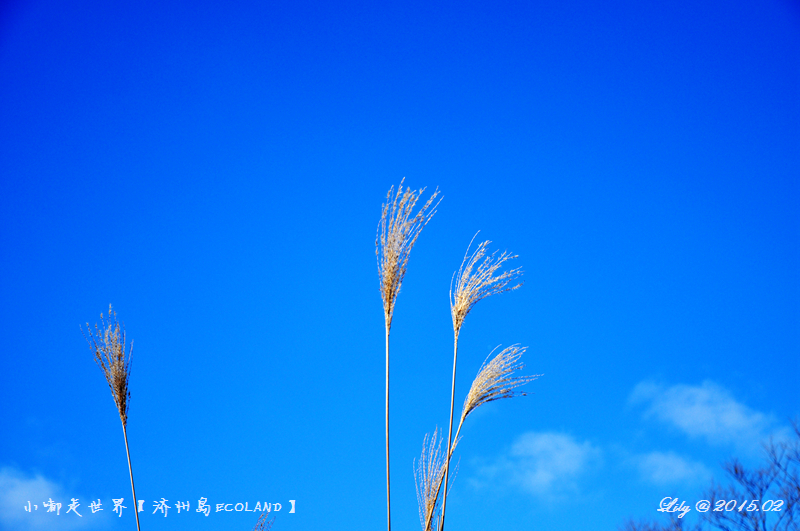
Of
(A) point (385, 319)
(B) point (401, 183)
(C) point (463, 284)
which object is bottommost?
(A) point (385, 319)

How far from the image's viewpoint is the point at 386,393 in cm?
249

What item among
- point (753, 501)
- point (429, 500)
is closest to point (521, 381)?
point (429, 500)

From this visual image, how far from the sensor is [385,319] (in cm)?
262

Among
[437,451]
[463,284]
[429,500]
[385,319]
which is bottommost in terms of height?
[429,500]

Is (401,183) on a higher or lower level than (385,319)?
higher

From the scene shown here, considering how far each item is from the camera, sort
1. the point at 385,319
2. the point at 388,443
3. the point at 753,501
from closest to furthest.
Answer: the point at 388,443
the point at 385,319
the point at 753,501

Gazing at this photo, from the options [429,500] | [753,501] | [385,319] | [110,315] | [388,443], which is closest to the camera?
[388,443]

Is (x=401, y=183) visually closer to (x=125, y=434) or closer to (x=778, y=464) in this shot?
(x=125, y=434)

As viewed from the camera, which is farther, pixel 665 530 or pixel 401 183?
pixel 665 530

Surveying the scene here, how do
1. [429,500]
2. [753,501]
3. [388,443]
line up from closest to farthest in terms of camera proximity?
[388,443]
[429,500]
[753,501]

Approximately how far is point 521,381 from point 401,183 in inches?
52.8

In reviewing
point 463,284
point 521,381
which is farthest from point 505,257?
point 521,381

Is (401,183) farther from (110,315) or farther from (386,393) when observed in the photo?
(110,315)

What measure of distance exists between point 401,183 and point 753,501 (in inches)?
336
